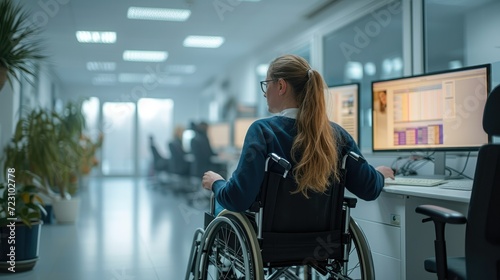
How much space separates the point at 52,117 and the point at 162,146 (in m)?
8.62

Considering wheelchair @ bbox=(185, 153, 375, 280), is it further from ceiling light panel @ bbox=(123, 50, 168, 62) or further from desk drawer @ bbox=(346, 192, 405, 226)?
ceiling light panel @ bbox=(123, 50, 168, 62)

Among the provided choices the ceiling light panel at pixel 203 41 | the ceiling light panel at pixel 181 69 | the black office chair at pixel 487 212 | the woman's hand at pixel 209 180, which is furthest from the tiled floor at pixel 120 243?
the ceiling light panel at pixel 181 69

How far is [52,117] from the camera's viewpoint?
4766 mm

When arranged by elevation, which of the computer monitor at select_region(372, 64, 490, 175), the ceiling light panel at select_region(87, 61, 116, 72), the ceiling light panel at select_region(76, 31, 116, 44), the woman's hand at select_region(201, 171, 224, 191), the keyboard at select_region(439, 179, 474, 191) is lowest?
the keyboard at select_region(439, 179, 474, 191)

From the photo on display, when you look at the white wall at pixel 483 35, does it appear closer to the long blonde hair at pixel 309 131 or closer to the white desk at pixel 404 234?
the white desk at pixel 404 234

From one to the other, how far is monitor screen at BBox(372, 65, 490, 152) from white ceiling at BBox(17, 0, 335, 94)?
276 cm

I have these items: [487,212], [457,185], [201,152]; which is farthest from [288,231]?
[201,152]

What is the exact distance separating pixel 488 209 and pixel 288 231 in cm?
68

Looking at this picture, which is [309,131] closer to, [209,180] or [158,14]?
[209,180]

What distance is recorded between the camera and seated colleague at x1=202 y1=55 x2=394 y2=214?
1635 millimetres

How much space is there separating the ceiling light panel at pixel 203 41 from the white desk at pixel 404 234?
5213 mm

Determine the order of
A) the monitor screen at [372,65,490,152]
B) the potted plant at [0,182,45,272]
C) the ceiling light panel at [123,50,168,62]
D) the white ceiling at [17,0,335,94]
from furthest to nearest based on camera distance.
→ the ceiling light panel at [123,50,168,62]
the white ceiling at [17,0,335,94]
the potted plant at [0,182,45,272]
the monitor screen at [372,65,490,152]

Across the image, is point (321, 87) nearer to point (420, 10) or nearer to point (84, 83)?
point (420, 10)

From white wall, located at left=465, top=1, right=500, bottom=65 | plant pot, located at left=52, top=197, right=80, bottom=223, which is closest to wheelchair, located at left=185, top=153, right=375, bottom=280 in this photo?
white wall, located at left=465, top=1, right=500, bottom=65
